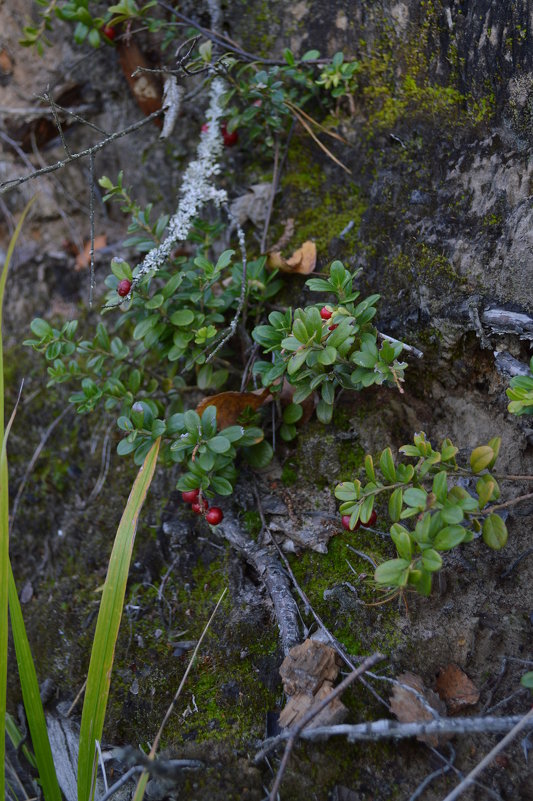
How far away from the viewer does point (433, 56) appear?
2.12m

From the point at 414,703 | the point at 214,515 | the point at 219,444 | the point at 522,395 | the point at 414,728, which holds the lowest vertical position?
the point at 414,703

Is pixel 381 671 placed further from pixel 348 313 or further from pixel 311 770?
pixel 348 313

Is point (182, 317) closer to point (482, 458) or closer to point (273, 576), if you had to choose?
point (273, 576)

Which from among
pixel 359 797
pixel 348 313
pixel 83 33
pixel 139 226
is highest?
pixel 83 33

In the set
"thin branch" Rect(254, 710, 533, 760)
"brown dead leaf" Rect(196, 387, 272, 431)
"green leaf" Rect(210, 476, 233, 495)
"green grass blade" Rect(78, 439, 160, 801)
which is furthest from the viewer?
"brown dead leaf" Rect(196, 387, 272, 431)

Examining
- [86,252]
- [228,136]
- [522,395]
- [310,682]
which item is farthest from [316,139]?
[310,682]

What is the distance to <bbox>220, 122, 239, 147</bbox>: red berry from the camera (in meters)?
2.58

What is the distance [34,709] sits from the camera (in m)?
1.80

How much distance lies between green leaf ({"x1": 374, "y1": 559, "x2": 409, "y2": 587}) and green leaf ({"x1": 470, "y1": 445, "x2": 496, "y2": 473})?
0.32m

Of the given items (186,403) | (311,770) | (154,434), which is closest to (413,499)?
(311,770)

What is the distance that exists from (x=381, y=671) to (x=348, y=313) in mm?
1029

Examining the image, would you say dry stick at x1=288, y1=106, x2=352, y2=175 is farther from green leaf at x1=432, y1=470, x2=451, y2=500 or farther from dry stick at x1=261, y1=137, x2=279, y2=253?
green leaf at x1=432, y1=470, x2=451, y2=500

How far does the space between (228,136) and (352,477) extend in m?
1.55

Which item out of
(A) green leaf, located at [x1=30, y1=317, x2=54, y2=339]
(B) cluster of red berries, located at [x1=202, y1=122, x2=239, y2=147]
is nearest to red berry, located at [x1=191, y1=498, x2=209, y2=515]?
(A) green leaf, located at [x1=30, y1=317, x2=54, y2=339]
